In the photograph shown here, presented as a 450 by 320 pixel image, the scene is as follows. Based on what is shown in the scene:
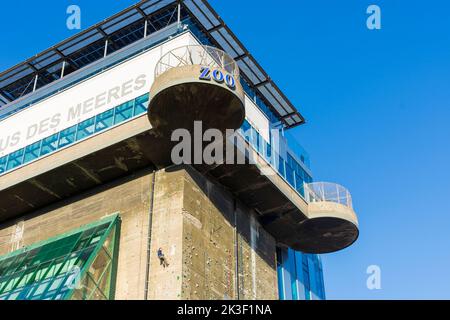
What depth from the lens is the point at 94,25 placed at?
1328 inches

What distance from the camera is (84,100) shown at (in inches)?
1221

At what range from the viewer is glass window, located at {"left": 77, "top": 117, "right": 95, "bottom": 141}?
28891mm

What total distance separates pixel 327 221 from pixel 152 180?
957cm

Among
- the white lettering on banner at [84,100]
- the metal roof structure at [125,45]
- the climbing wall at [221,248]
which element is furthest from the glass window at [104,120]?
the metal roof structure at [125,45]

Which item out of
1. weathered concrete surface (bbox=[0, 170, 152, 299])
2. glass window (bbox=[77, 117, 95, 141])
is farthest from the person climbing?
glass window (bbox=[77, 117, 95, 141])

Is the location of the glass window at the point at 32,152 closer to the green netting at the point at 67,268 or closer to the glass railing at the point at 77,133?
the glass railing at the point at 77,133

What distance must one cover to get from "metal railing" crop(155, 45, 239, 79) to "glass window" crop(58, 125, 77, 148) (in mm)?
5475

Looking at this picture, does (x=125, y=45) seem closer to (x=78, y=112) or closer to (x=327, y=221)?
(x=78, y=112)

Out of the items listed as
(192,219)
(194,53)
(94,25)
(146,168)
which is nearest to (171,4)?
(94,25)

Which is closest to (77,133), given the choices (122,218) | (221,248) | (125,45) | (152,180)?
(152,180)

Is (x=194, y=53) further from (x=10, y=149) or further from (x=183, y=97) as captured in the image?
(x=10, y=149)

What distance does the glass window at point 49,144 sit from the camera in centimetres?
2982

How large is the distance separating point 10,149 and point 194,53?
11.6 m

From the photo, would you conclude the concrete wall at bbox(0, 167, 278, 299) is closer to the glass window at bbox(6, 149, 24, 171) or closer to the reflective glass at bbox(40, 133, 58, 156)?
the reflective glass at bbox(40, 133, 58, 156)
